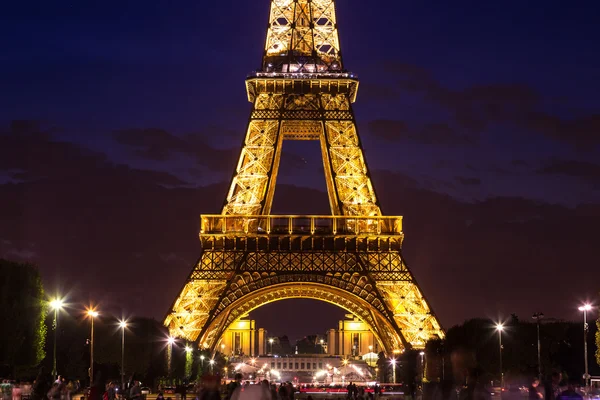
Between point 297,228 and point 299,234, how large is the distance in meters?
0.72

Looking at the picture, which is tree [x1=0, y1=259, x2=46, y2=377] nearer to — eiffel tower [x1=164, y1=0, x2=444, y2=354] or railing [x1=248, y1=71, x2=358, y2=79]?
eiffel tower [x1=164, y1=0, x2=444, y2=354]

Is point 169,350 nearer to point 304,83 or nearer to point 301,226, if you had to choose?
point 301,226

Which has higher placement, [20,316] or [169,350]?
[20,316]

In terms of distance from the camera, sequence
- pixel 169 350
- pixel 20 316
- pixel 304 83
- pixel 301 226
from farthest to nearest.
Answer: pixel 304 83 < pixel 301 226 < pixel 169 350 < pixel 20 316

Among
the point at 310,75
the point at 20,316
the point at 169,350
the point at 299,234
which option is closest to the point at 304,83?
the point at 310,75

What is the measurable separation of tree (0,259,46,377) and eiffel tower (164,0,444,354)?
15.4m

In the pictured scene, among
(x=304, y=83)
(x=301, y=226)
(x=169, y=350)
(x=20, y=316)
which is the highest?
(x=304, y=83)

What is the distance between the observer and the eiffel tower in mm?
73062

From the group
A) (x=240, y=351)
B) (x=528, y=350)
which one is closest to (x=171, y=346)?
(x=528, y=350)

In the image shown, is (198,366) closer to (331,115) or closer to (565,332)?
(331,115)

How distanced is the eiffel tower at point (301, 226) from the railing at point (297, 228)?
0.24 feet

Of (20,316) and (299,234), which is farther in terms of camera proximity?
(299,234)

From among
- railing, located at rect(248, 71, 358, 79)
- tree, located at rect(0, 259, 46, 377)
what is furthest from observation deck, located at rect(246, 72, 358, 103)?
tree, located at rect(0, 259, 46, 377)

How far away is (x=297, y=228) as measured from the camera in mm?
75062
